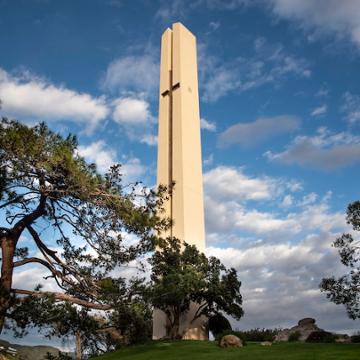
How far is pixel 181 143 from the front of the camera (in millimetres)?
28609

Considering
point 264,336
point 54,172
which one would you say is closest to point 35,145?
point 54,172

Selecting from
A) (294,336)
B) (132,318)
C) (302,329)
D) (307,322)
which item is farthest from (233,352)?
(307,322)

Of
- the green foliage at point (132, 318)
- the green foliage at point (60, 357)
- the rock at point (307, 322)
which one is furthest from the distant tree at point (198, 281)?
the green foliage at point (132, 318)

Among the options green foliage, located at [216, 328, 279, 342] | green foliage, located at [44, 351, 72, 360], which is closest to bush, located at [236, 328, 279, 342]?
green foliage, located at [216, 328, 279, 342]

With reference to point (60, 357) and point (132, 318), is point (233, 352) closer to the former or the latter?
point (132, 318)

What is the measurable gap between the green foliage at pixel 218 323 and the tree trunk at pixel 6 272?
14671mm

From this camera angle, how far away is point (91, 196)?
38.5ft

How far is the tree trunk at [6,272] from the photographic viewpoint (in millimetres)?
11328

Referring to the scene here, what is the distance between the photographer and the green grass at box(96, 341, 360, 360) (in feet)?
42.0

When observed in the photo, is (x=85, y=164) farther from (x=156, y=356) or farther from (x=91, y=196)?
(x=156, y=356)

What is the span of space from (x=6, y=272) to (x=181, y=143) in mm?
18131

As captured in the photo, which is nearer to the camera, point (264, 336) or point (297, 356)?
point (297, 356)

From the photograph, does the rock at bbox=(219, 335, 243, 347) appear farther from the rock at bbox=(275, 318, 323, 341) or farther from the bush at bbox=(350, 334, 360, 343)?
the bush at bbox=(350, 334, 360, 343)

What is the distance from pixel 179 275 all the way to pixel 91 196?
10649mm
